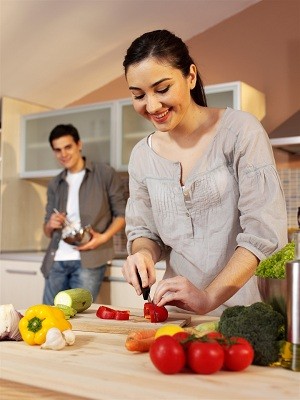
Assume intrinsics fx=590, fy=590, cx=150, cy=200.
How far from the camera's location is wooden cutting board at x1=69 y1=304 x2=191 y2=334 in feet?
4.56

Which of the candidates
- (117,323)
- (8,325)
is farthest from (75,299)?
(8,325)

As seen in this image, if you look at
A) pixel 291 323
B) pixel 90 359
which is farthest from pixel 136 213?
pixel 291 323

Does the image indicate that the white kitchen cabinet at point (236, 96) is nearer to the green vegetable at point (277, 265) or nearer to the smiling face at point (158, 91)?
the smiling face at point (158, 91)

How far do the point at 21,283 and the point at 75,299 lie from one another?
2.54 metres

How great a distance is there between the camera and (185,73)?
5.19ft

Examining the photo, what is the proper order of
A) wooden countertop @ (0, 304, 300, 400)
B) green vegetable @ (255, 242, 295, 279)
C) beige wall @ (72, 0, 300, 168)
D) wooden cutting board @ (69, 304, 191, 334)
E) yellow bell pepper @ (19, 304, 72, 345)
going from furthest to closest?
beige wall @ (72, 0, 300, 168)
wooden cutting board @ (69, 304, 191, 334)
yellow bell pepper @ (19, 304, 72, 345)
green vegetable @ (255, 242, 295, 279)
wooden countertop @ (0, 304, 300, 400)

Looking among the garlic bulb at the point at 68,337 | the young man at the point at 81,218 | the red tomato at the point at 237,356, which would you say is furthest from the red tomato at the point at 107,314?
the young man at the point at 81,218

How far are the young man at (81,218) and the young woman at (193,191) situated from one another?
71.6 inches

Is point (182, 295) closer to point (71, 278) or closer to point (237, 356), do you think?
point (237, 356)

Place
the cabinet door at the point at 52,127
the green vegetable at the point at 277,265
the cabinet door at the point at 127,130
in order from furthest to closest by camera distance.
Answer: the cabinet door at the point at 52,127
the cabinet door at the point at 127,130
the green vegetable at the point at 277,265

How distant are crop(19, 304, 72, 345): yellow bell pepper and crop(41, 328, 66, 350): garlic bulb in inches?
2.2

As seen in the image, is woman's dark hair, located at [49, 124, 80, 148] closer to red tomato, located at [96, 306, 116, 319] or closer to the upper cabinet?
the upper cabinet

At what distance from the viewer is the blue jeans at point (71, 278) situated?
3576mm

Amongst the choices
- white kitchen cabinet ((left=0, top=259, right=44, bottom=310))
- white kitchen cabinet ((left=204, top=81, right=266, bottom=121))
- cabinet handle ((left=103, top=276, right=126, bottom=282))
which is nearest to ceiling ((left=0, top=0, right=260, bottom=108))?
white kitchen cabinet ((left=204, top=81, right=266, bottom=121))
